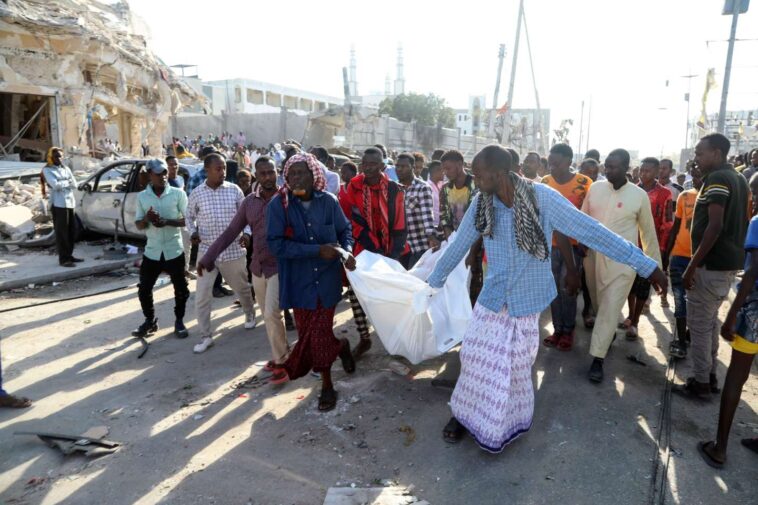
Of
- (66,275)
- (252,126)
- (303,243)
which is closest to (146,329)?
(303,243)

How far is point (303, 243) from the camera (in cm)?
357

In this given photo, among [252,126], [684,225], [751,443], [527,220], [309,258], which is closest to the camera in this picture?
[527,220]

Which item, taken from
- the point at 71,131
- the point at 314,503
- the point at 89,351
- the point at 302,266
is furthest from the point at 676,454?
the point at 71,131

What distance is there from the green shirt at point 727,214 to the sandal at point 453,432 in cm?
208

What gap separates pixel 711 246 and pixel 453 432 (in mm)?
2088

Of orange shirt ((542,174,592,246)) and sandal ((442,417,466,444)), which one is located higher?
orange shirt ((542,174,592,246))

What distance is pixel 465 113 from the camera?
303ft

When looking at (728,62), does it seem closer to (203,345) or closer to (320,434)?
(203,345)

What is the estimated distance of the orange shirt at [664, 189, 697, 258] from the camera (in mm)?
4680

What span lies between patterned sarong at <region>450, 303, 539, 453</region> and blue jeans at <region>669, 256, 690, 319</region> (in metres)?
2.42

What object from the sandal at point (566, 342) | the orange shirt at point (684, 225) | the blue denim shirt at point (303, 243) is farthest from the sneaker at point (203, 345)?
the orange shirt at point (684, 225)

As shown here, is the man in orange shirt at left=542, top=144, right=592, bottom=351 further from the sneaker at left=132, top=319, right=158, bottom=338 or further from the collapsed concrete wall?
the collapsed concrete wall

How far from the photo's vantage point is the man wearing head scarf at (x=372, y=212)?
4617mm

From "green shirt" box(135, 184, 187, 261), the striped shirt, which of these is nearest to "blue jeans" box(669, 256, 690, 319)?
the striped shirt
